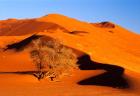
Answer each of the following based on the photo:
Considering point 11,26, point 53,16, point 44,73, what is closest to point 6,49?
point 44,73

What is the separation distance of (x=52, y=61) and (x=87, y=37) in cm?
2836

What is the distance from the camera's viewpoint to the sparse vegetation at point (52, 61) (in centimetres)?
4316

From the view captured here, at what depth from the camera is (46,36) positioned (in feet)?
205

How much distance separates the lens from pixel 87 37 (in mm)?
71188

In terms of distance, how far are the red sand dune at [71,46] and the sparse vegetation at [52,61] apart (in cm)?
89

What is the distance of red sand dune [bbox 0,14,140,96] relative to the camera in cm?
3569

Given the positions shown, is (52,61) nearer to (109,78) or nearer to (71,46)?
(109,78)

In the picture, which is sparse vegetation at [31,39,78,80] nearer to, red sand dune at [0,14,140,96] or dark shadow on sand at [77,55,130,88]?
red sand dune at [0,14,140,96]

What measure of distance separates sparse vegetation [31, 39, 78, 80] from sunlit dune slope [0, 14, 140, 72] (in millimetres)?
8662

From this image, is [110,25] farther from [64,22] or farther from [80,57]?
[80,57]

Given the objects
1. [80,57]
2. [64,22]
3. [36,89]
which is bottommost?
[36,89]

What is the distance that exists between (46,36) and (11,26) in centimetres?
5077

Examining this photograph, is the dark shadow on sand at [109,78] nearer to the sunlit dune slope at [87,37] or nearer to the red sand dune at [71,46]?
the red sand dune at [71,46]

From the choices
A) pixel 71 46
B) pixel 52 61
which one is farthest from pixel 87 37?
pixel 52 61
